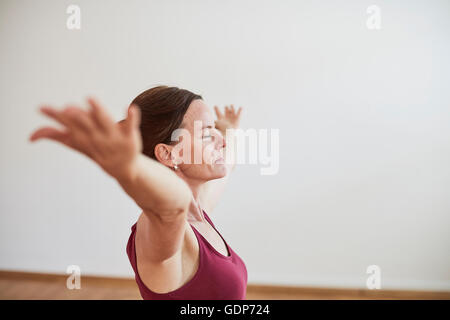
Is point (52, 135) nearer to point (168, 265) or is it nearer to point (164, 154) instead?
point (168, 265)

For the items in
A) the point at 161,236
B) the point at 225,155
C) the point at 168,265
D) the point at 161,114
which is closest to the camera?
the point at 161,236

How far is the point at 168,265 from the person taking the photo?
0.73 meters

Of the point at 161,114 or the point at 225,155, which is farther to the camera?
the point at 225,155

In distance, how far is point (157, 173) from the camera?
0.44 metres

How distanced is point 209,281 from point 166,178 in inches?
17.7

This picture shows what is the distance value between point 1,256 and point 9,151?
86 cm

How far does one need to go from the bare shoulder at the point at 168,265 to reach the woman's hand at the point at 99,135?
1.12 feet

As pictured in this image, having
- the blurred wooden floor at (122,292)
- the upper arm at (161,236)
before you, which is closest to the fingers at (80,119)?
the upper arm at (161,236)

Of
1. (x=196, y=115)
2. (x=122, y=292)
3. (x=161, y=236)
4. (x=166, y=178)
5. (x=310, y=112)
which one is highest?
(x=310, y=112)

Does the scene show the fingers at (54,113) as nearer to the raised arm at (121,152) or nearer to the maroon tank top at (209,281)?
the raised arm at (121,152)

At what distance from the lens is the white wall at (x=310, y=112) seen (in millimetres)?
2615

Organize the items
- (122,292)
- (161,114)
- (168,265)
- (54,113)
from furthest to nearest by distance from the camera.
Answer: (122,292) < (161,114) < (168,265) < (54,113)

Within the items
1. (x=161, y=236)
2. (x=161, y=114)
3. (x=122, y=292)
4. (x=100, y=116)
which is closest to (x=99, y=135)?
(x=100, y=116)
